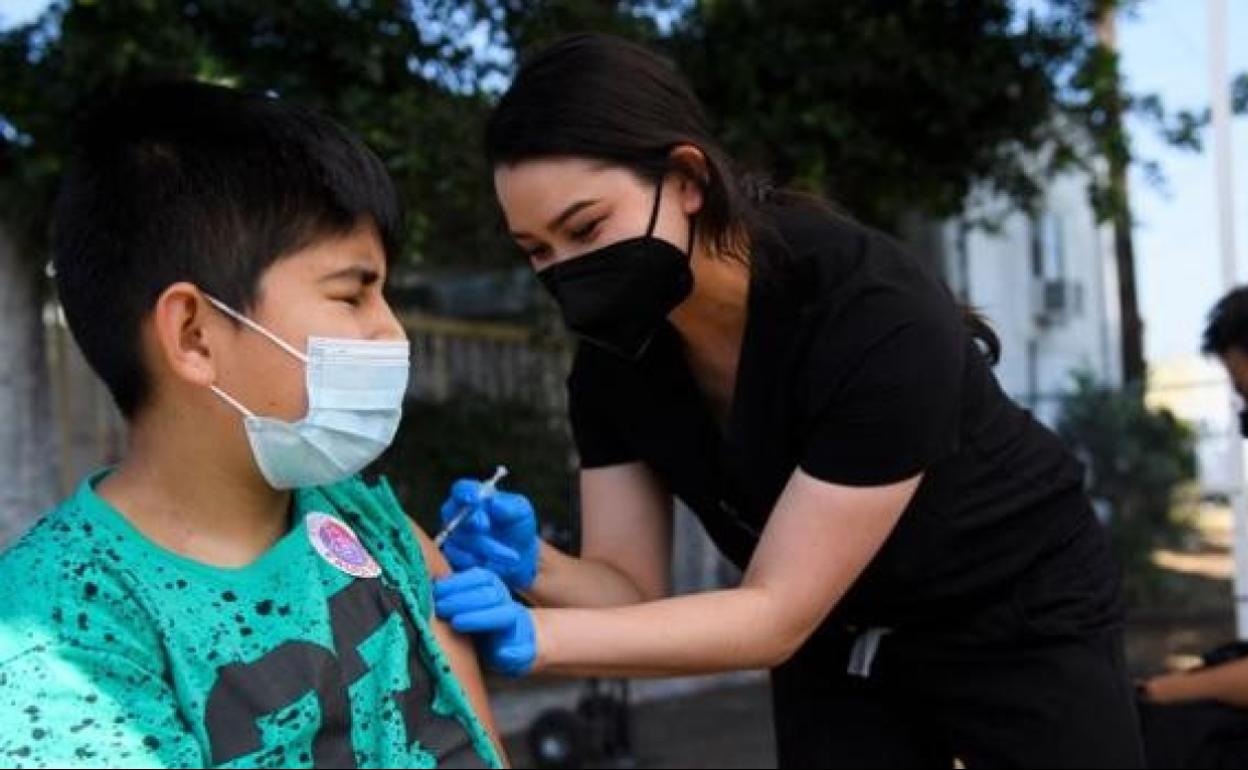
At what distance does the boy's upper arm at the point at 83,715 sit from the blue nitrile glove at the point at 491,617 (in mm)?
390

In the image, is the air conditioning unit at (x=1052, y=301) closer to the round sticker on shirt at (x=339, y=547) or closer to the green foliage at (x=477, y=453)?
the green foliage at (x=477, y=453)

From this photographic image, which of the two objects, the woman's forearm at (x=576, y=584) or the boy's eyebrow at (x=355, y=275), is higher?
the boy's eyebrow at (x=355, y=275)

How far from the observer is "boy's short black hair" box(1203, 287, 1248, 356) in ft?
9.84

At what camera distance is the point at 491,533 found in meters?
1.86

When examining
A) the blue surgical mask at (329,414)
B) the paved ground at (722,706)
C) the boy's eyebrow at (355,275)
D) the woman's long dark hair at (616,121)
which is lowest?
the paved ground at (722,706)

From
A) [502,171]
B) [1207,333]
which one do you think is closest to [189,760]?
[502,171]

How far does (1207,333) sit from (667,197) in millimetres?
1735

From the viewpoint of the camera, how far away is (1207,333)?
3119mm

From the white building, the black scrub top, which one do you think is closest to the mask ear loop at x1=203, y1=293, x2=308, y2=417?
the black scrub top

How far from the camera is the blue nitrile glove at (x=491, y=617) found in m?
1.59

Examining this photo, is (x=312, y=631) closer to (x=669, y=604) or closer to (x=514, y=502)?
(x=514, y=502)

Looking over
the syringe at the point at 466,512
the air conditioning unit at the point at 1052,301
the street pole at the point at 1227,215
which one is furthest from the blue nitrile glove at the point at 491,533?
the air conditioning unit at the point at 1052,301

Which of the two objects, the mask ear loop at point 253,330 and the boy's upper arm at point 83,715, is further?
the mask ear loop at point 253,330

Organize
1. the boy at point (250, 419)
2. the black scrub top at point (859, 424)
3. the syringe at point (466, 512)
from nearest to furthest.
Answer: the boy at point (250, 419) < the syringe at point (466, 512) < the black scrub top at point (859, 424)
